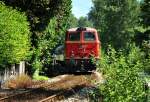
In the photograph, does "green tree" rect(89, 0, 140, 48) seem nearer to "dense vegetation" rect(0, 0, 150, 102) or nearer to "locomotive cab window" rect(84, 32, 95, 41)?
"dense vegetation" rect(0, 0, 150, 102)

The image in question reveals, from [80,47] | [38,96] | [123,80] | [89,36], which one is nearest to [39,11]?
[80,47]

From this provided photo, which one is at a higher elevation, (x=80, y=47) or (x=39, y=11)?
(x=39, y=11)

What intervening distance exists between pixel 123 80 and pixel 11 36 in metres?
15.3

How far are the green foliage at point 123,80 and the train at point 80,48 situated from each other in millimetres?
20442

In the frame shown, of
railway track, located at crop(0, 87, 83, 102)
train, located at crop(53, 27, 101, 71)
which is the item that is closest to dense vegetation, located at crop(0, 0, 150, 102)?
train, located at crop(53, 27, 101, 71)

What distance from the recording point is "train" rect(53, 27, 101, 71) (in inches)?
1383

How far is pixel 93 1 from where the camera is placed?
92938 millimetres

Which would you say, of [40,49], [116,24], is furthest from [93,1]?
[40,49]

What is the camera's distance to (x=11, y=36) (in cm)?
2802

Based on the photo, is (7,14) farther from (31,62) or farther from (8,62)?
(31,62)

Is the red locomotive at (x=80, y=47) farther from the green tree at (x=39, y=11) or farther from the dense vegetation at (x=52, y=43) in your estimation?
the green tree at (x=39, y=11)

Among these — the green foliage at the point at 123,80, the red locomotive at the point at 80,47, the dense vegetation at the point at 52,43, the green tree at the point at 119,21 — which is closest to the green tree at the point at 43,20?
the dense vegetation at the point at 52,43

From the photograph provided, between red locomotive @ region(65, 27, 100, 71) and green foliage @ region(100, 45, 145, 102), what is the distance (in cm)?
2044

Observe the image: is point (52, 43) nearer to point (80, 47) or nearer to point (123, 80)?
point (80, 47)
